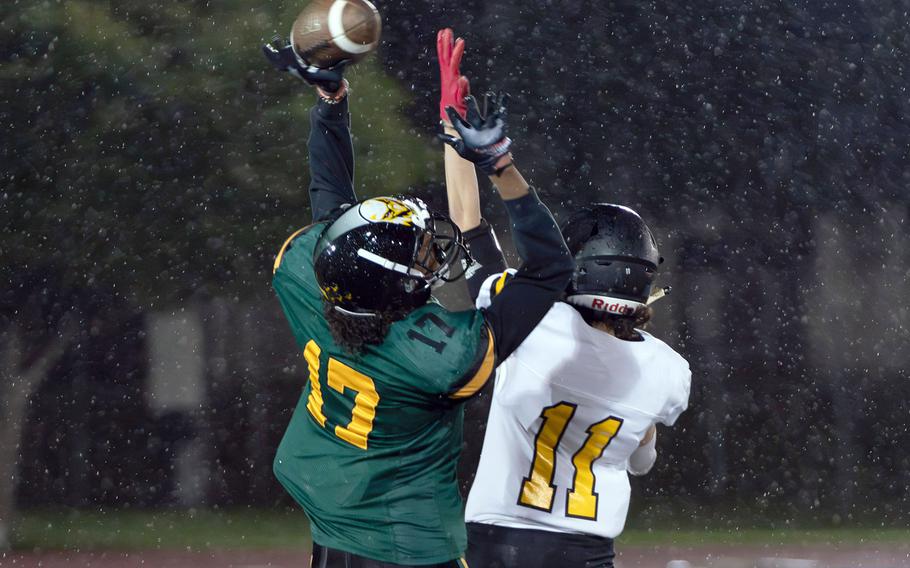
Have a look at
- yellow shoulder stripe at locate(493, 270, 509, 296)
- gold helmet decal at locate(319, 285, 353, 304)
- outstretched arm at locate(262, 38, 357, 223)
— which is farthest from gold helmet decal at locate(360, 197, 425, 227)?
outstretched arm at locate(262, 38, 357, 223)

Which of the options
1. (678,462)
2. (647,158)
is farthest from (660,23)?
(678,462)

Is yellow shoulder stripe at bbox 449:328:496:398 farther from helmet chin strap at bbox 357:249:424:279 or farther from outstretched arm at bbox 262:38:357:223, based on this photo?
outstretched arm at bbox 262:38:357:223

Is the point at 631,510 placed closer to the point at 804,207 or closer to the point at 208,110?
the point at 804,207

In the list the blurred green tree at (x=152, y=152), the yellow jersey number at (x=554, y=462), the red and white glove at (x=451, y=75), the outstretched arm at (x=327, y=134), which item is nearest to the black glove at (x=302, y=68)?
the outstretched arm at (x=327, y=134)

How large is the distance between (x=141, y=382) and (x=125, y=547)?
172 cm

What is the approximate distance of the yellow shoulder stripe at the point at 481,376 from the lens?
245 centimetres

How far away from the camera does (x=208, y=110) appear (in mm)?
9273

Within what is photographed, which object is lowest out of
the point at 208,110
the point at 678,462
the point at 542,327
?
the point at 678,462

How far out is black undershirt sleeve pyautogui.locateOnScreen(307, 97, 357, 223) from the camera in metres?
3.06

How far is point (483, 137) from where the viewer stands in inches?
93.7

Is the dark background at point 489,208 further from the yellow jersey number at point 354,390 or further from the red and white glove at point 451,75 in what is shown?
the yellow jersey number at point 354,390

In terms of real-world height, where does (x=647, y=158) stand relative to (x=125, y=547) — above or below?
above

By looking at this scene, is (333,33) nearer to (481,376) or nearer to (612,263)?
(612,263)

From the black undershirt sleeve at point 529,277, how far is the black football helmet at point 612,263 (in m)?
0.31
